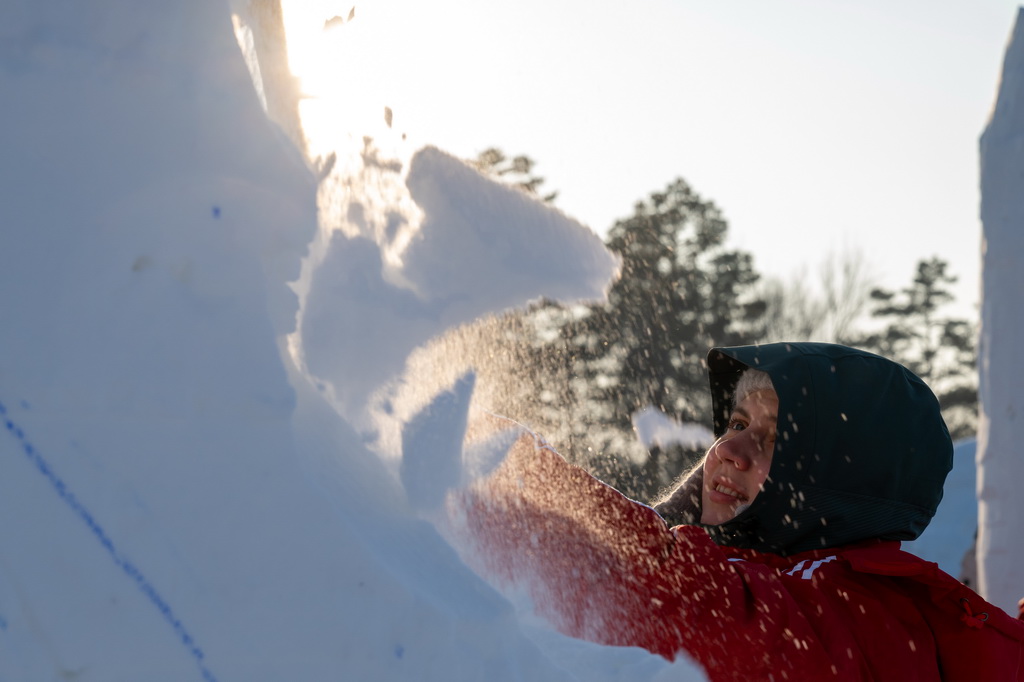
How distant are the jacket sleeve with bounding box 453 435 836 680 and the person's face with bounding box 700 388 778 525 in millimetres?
309

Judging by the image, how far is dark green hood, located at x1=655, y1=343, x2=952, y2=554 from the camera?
1623 mm

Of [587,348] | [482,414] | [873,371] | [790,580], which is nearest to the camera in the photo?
[482,414]

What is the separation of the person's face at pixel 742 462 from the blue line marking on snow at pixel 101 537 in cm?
115

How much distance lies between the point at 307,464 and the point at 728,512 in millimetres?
1067

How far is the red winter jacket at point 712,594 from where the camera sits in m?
1.24

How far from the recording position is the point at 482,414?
1.37m

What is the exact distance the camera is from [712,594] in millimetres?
1356

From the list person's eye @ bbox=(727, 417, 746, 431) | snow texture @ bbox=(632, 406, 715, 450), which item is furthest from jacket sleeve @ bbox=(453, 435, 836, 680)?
snow texture @ bbox=(632, 406, 715, 450)

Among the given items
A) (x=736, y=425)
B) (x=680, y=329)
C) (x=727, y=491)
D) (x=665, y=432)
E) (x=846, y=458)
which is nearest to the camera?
(x=846, y=458)

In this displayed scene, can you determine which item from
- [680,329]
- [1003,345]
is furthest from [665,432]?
[680,329]

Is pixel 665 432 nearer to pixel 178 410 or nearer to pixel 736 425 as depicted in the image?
pixel 736 425

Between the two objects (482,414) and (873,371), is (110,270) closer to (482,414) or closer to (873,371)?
(482,414)

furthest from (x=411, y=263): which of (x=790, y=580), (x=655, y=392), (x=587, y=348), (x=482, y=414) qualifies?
(x=655, y=392)

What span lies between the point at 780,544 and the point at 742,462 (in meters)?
0.17
